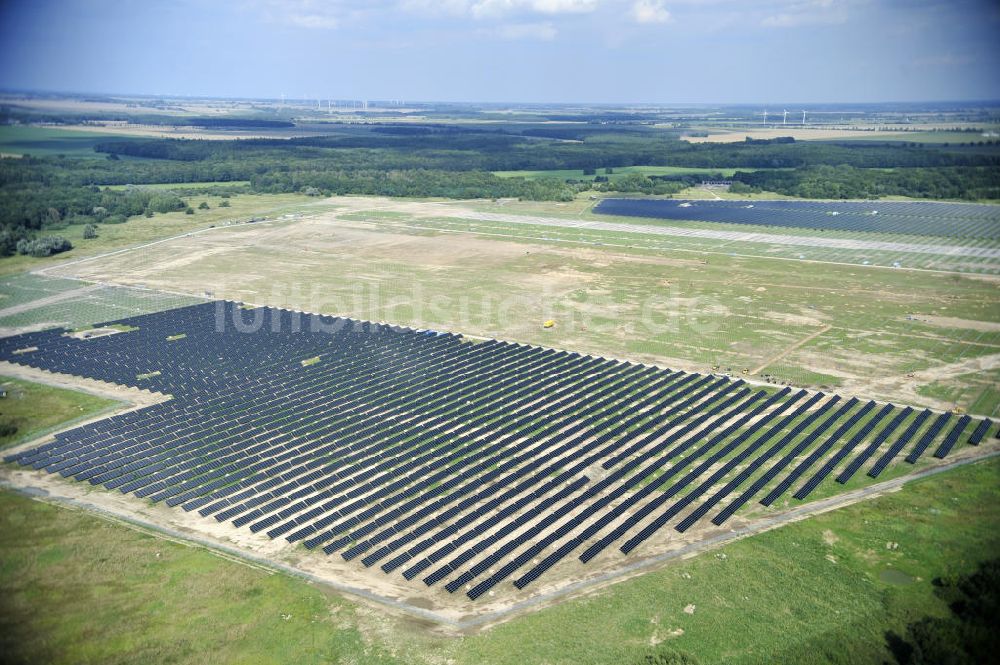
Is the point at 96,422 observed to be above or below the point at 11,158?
below

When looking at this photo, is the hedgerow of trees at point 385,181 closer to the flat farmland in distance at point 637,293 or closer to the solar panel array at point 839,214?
the solar panel array at point 839,214

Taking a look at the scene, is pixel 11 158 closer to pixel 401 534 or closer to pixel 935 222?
pixel 401 534

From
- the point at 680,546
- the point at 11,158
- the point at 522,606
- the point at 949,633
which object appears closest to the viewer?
the point at 949,633

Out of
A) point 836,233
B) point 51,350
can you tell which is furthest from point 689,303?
point 51,350

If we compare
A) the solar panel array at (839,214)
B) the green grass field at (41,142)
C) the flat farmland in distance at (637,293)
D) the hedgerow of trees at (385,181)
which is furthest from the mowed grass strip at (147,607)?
the solar panel array at (839,214)

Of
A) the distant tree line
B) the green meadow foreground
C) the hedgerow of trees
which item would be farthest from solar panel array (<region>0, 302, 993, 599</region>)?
the hedgerow of trees

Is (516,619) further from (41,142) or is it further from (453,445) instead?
(41,142)

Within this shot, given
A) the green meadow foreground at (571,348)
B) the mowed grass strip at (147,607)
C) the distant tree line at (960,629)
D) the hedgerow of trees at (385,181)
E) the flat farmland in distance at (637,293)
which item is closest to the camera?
the distant tree line at (960,629)
